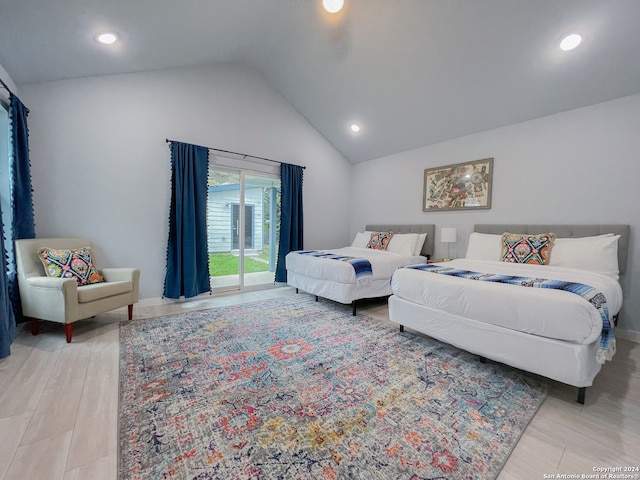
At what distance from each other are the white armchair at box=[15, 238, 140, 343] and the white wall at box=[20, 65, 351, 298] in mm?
487

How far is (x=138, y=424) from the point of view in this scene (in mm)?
1513

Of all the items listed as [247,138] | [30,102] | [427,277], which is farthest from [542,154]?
[30,102]

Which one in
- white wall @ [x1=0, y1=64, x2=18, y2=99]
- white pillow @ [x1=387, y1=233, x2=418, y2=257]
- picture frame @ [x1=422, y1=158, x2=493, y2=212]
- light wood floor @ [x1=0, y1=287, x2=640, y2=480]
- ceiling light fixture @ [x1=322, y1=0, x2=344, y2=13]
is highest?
ceiling light fixture @ [x1=322, y1=0, x2=344, y2=13]

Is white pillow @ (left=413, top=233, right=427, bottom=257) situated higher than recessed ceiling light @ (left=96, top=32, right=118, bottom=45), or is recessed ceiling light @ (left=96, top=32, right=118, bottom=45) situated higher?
recessed ceiling light @ (left=96, top=32, right=118, bottom=45)

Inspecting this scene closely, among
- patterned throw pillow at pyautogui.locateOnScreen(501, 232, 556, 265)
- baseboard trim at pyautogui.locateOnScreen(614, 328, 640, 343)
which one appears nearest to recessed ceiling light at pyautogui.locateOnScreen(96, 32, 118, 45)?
patterned throw pillow at pyautogui.locateOnScreen(501, 232, 556, 265)

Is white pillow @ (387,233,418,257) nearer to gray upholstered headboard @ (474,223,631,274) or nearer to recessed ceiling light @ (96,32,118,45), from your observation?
gray upholstered headboard @ (474,223,631,274)

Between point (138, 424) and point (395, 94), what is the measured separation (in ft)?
14.3

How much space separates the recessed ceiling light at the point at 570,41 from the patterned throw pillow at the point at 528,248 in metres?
1.84

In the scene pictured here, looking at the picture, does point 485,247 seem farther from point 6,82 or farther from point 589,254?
point 6,82

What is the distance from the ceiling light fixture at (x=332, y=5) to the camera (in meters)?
2.83

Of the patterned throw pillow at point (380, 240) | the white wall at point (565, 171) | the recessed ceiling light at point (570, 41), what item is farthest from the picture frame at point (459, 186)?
the recessed ceiling light at point (570, 41)

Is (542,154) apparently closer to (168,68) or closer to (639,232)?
(639,232)

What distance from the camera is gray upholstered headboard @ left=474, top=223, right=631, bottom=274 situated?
278 cm

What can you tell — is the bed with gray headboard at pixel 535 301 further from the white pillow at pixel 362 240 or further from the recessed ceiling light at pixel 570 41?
the white pillow at pixel 362 240
